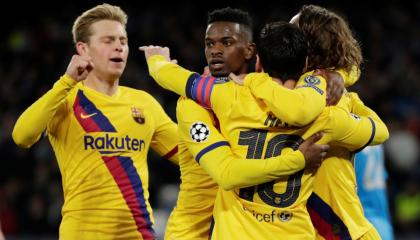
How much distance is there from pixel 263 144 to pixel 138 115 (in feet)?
4.65

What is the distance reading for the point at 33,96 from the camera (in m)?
13.4

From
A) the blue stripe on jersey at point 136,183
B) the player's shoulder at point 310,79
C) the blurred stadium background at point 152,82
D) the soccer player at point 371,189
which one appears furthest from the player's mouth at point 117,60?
the blurred stadium background at point 152,82

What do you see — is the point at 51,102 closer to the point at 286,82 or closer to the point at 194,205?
the point at 194,205

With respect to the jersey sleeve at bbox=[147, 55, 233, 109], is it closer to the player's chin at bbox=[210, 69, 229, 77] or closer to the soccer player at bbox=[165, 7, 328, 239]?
the soccer player at bbox=[165, 7, 328, 239]

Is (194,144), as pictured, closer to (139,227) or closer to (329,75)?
(329,75)

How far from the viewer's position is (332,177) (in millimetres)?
4488

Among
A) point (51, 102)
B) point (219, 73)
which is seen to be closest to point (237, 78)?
point (219, 73)

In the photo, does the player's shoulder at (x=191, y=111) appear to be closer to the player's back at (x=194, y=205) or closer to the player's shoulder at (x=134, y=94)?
the player's back at (x=194, y=205)

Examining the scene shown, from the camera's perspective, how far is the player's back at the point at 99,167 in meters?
5.10

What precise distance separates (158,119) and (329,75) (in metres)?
1.52

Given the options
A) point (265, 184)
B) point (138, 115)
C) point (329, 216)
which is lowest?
point (329, 216)

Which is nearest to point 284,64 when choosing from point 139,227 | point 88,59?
point 88,59

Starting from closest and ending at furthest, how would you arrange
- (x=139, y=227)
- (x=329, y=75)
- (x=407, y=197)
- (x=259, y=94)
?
(x=259, y=94) → (x=329, y=75) → (x=139, y=227) → (x=407, y=197)

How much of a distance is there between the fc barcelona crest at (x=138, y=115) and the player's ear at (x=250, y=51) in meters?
0.93
